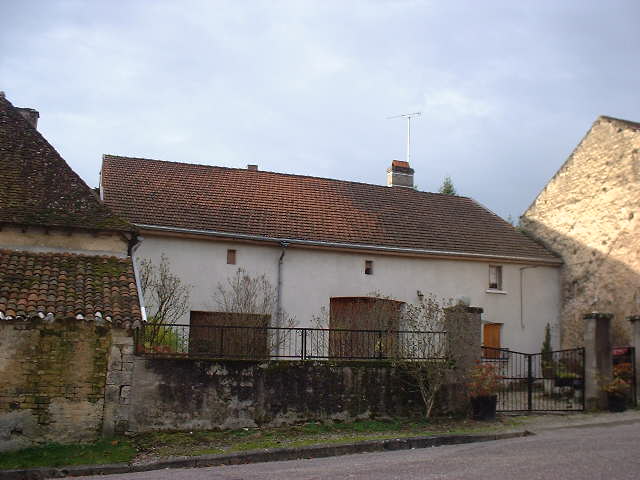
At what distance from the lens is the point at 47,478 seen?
10.5m

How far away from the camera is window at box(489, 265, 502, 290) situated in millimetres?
23953

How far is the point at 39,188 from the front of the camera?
49.8 ft

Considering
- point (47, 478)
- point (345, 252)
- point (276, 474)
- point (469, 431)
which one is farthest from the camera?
point (345, 252)

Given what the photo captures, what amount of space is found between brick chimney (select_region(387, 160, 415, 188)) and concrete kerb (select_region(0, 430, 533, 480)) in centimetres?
1629

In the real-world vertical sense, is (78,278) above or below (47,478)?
above

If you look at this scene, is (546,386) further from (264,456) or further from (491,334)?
(264,456)

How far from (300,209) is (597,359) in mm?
10575

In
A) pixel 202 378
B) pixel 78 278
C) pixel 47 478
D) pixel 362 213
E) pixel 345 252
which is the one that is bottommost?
pixel 47 478

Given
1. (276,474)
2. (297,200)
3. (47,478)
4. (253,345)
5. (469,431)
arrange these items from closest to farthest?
1. (276,474)
2. (47,478)
3. (469,431)
4. (253,345)
5. (297,200)

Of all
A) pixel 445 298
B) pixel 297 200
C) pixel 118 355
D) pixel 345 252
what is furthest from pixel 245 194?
pixel 118 355

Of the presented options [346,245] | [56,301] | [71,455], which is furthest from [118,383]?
[346,245]

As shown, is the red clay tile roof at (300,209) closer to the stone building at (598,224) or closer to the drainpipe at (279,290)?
the drainpipe at (279,290)

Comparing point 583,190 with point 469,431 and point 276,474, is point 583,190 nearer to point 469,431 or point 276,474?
point 469,431

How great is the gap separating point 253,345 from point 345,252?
7.87 metres
